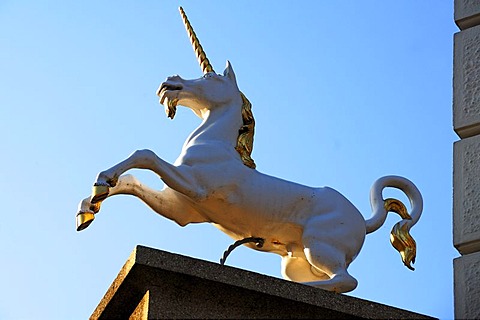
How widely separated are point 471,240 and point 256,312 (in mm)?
1252

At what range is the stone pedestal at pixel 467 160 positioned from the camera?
249 inches

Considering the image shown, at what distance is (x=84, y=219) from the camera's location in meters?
6.12

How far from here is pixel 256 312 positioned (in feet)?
18.4

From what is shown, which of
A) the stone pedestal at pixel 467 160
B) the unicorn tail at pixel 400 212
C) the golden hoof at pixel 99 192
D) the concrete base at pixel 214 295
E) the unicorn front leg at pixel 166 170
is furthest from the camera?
the unicorn tail at pixel 400 212

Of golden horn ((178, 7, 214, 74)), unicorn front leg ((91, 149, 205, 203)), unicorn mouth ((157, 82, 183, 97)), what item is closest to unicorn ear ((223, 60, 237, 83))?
golden horn ((178, 7, 214, 74))

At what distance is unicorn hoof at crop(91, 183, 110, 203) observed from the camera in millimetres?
6082

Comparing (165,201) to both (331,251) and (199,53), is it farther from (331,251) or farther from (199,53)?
(199,53)

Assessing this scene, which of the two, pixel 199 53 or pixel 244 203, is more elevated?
pixel 199 53

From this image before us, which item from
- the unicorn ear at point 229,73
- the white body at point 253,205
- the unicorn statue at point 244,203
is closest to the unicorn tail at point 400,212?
the unicorn statue at point 244,203

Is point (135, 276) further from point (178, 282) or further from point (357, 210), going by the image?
point (357, 210)

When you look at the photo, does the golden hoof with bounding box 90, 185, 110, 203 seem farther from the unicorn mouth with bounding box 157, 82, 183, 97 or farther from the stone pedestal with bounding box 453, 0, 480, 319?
the stone pedestal with bounding box 453, 0, 480, 319

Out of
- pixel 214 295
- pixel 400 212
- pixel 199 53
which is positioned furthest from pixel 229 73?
pixel 214 295

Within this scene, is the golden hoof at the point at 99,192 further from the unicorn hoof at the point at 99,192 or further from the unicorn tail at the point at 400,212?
the unicorn tail at the point at 400,212

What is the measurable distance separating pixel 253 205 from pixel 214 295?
0.78 m
